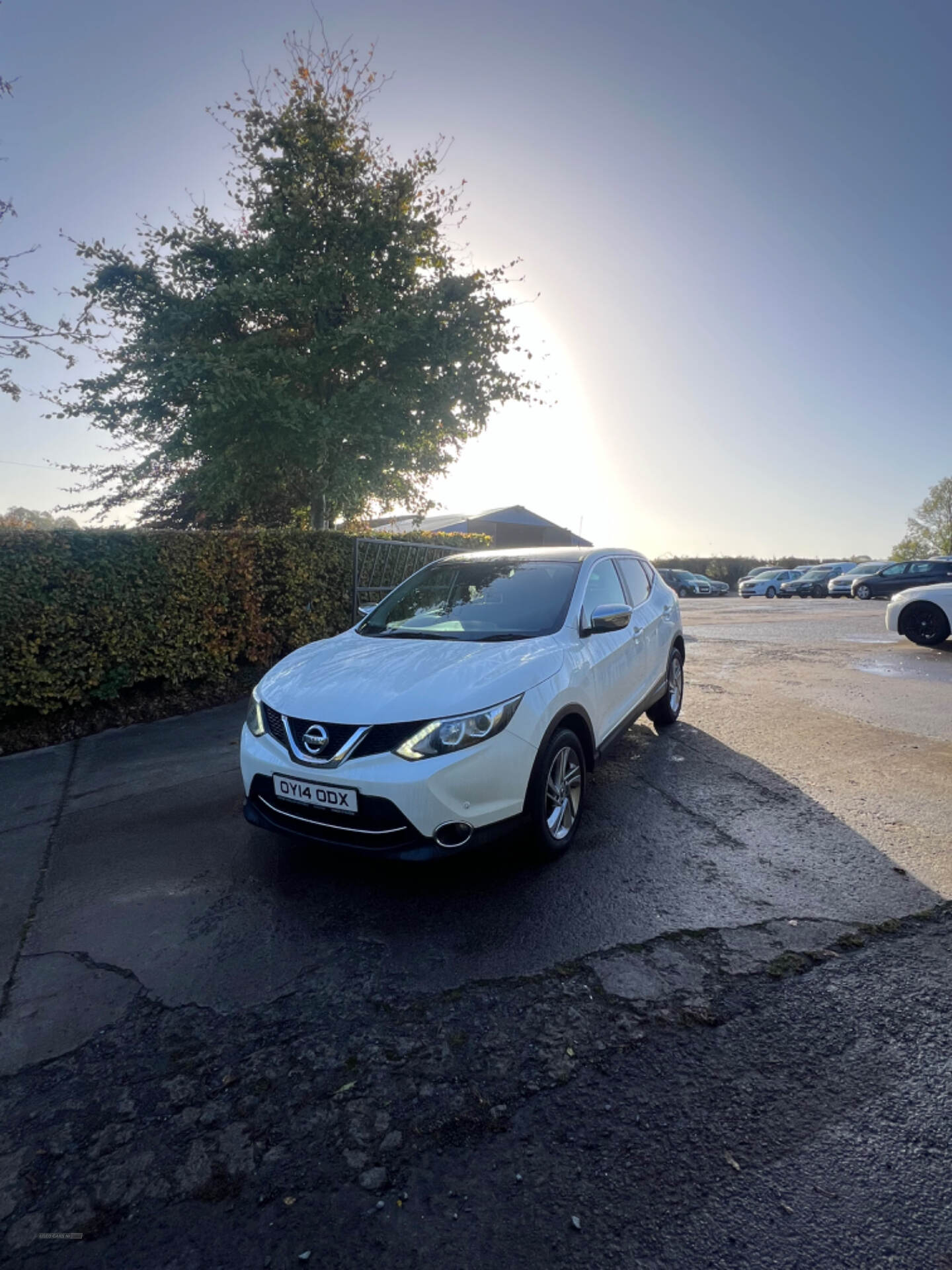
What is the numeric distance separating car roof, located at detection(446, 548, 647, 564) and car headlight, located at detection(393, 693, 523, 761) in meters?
1.93

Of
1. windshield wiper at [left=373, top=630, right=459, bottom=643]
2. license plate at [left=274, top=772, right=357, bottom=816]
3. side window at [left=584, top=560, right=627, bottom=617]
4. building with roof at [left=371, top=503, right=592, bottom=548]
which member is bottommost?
license plate at [left=274, top=772, right=357, bottom=816]

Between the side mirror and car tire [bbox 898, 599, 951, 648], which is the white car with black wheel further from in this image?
the side mirror

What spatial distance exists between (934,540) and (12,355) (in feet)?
A: 229

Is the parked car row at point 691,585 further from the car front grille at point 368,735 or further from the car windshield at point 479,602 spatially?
the car front grille at point 368,735

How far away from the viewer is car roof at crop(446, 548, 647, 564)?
4832 mm

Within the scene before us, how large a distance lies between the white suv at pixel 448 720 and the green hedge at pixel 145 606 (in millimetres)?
3424

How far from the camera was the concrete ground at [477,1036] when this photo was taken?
1694 millimetres

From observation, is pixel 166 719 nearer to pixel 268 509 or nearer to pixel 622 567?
pixel 622 567

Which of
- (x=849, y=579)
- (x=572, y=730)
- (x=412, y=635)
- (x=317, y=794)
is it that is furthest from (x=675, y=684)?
(x=849, y=579)

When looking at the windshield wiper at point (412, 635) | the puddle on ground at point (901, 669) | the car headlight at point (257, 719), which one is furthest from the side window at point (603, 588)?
the puddle on ground at point (901, 669)

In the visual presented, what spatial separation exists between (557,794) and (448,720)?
92cm

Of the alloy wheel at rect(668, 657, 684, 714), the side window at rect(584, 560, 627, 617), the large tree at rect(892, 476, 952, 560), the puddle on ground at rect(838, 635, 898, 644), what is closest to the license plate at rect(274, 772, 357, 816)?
the side window at rect(584, 560, 627, 617)

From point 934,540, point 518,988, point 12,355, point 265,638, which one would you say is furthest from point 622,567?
point 934,540

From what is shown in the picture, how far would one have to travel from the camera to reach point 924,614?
11641 mm
